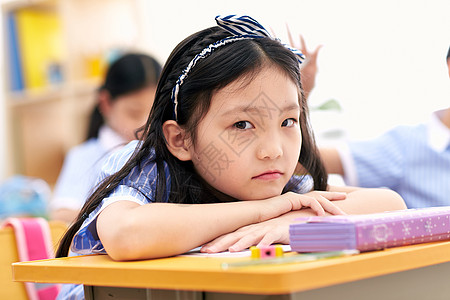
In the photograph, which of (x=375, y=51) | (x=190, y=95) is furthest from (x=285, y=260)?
(x=375, y=51)

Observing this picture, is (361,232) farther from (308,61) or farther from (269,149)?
(308,61)

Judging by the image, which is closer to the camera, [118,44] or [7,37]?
[118,44]

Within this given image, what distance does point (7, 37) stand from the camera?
136 inches

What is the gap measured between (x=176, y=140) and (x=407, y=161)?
0.89 meters

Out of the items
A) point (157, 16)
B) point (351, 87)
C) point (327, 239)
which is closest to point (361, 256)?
point (327, 239)

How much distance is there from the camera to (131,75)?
246 centimetres

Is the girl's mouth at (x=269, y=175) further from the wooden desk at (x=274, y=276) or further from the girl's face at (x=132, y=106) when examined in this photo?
the girl's face at (x=132, y=106)

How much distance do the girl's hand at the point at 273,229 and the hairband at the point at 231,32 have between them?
0.90ft

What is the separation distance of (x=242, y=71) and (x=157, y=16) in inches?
77.9

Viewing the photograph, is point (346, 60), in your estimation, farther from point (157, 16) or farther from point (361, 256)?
point (361, 256)

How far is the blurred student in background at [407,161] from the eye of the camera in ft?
5.44

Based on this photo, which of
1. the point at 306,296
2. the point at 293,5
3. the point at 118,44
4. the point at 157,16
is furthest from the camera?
the point at 118,44

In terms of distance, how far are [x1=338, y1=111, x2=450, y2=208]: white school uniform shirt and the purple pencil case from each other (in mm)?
908

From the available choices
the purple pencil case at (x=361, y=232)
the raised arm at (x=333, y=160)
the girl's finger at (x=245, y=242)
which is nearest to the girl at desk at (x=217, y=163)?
the girl's finger at (x=245, y=242)
